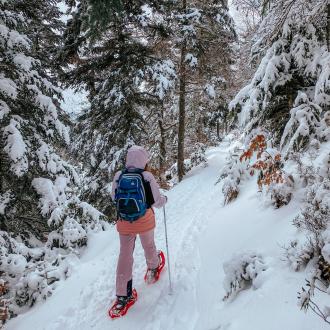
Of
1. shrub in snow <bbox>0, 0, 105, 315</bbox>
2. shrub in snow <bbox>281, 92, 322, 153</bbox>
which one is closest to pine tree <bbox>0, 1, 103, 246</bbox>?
shrub in snow <bbox>0, 0, 105, 315</bbox>

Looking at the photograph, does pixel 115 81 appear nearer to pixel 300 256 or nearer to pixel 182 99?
pixel 182 99

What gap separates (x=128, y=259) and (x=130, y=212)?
0.83 meters

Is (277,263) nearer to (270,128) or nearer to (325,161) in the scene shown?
(325,161)

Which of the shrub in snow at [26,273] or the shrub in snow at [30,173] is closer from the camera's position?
the shrub in snow at [26,273]

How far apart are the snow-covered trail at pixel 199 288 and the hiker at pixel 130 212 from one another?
273 mm

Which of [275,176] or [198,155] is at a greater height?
[275,176]

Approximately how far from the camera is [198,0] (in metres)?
17.4

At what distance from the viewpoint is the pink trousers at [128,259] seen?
5.41m

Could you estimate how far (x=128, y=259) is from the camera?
5605mm

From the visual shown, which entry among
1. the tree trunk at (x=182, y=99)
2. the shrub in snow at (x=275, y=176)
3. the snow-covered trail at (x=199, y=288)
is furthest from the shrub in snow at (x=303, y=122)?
the tree trunk at (x=182, y=99)

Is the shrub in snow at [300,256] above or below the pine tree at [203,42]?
below

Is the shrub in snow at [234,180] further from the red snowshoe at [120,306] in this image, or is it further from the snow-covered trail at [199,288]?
the red snowshoe at [120,306]

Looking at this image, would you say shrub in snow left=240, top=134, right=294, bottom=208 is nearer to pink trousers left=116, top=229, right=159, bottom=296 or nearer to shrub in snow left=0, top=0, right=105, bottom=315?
pink trousers left=116, top=229, right=159, bottom=296

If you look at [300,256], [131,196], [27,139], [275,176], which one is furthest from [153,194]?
[27,139]
